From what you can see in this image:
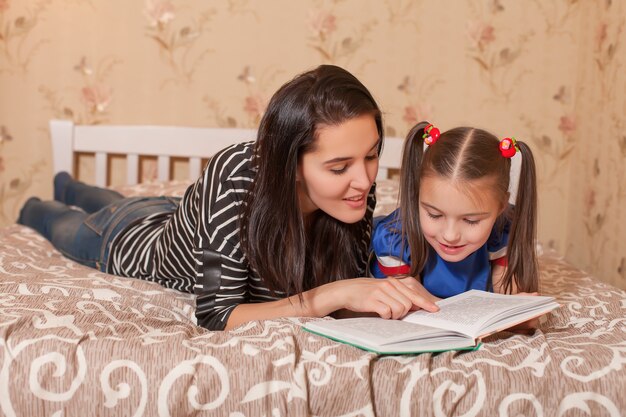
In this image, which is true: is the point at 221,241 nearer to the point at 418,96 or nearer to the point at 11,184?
the point at 418,96

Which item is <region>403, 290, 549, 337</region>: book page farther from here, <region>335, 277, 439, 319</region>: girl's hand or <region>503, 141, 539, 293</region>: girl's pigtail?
<region>503, 141, 539, 293</region>: girl's pigtail

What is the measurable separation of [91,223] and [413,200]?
94 cm

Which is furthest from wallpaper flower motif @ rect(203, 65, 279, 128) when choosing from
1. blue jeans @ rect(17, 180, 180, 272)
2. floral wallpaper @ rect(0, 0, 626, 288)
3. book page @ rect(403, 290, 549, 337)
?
book page @ rect(403, 290, 549, 337)

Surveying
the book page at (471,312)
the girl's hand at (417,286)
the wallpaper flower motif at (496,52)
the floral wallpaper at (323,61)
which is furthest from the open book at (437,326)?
the wallpaper flower motif at (496,52)

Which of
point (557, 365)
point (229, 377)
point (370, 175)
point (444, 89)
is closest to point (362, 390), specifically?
point (229, 377)

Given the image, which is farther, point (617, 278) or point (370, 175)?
point (617, 278)

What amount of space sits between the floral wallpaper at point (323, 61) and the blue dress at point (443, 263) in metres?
1.03

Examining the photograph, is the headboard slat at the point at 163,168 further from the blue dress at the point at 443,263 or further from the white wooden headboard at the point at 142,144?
the blue dress at the point at 443,263

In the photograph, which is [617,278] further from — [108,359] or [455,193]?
[108,359]

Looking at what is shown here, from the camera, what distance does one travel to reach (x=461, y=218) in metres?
1.49

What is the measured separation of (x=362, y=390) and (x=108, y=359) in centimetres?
39

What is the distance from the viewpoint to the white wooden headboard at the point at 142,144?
8.99 feet

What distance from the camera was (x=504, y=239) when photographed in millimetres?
1643

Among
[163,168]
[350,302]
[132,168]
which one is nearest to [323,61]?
[163,168]
